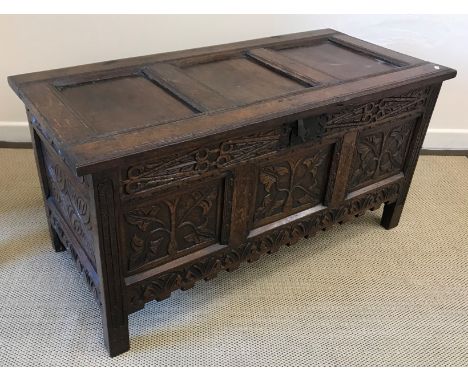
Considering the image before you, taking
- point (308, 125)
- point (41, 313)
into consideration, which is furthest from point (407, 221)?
point (41, 313)

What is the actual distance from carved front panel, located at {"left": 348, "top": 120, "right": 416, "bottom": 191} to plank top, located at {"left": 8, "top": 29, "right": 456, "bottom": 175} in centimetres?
20

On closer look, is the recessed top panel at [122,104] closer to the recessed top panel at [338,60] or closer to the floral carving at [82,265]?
the floral carving at [82,265]

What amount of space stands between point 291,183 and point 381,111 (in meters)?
0.38

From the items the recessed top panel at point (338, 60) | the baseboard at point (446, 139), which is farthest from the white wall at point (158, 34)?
the recessed top panel at point (338, 60)

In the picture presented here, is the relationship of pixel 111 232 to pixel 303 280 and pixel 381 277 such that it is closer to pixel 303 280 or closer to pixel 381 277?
pixel 303 280

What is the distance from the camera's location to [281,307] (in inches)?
61.9

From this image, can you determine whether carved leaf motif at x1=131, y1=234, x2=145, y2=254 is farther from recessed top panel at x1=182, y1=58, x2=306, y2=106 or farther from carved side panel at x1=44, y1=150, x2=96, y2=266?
recessed top panel at x1=182, y1=58, x2=306, y2=106

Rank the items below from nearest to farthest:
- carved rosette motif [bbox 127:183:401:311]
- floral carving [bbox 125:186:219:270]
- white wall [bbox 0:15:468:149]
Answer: floral carving [bbox 125:186:219:270] < carved rosette motif [bbox 127:183:401:311] < white wall [bbox 0:15:468:149]

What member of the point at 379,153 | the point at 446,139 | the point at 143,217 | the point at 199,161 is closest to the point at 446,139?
the point at 446,139

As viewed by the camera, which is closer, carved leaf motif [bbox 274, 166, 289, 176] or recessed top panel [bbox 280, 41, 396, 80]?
carved leaf motif [bbox 274, 166, 289, 176]

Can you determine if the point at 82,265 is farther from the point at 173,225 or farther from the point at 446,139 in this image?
the point at 446,139

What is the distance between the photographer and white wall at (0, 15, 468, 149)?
6.84 ft

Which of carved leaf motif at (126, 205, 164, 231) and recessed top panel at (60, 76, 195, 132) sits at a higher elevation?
recessed top panel at (60, 76, 195, 132)

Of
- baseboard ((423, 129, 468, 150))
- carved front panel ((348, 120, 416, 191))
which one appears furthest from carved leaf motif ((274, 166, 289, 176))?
baseboard ((423, 129, 468, 150))
